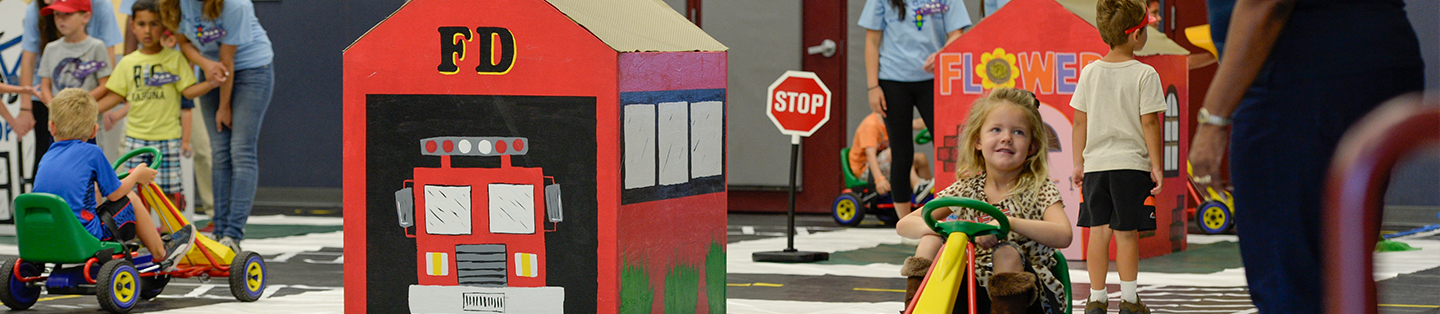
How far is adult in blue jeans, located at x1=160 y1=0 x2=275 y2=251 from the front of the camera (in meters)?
6.77

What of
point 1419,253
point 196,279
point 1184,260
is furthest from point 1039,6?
point 196,279

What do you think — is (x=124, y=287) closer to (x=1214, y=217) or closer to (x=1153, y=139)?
(x=1153, y=139)

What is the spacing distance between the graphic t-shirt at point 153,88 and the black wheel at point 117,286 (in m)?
2.06

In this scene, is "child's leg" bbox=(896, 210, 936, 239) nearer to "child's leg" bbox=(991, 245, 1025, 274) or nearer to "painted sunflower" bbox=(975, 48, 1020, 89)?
"child's leg" bbox=(991, 245, 1025, 274)

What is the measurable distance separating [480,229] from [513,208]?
0.11 metres

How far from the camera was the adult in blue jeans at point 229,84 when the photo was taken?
6.77 metres

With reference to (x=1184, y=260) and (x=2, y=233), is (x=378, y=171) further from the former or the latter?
(x=2, y=233)

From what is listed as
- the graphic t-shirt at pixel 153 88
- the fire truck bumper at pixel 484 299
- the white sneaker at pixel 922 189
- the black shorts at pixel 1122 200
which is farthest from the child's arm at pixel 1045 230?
the white sneaker at pixel 922 189

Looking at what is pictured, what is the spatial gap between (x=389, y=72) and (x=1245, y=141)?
2316 millimetres

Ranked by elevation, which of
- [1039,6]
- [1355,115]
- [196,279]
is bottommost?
[196,279]

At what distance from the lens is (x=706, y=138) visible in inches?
171

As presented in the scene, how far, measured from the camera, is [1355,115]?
2.47 metres

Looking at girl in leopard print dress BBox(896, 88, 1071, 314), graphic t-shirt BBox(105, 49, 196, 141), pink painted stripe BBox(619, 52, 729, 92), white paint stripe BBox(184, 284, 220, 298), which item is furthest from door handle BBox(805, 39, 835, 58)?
girl in leopard print dress BBox(896, 88, 1071, 314)

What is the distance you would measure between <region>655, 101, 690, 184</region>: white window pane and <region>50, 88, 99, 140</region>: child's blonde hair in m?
2.57
